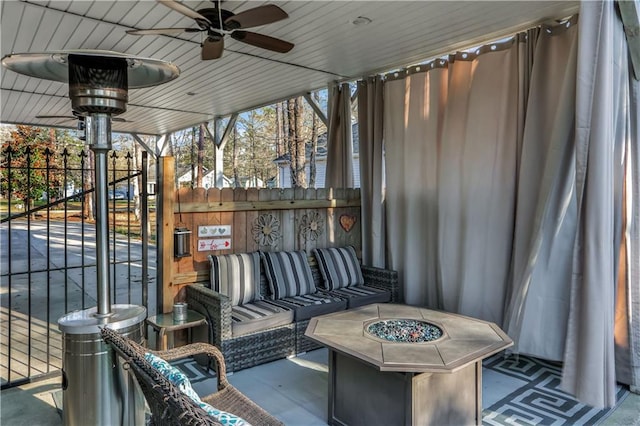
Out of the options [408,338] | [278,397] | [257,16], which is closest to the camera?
[408,338]

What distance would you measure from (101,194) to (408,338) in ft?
6.24

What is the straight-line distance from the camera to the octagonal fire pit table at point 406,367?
219 centimetres

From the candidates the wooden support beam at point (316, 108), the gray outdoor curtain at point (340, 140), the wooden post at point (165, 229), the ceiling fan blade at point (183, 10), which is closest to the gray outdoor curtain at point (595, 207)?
the ceiling fan blade at point (183, 10)

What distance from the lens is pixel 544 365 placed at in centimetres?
354

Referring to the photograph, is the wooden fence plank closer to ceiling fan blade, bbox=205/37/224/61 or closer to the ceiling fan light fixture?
ceiling fan blade, bbox=205/37/224/61

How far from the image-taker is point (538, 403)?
290 cm

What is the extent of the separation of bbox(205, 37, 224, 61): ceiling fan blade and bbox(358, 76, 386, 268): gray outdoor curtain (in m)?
2.06

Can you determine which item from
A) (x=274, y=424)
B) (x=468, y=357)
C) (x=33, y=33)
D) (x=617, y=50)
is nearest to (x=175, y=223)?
(x=33, y=33)

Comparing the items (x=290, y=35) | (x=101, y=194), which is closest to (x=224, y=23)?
(x=290, y=35)

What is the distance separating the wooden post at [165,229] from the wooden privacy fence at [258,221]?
4cm

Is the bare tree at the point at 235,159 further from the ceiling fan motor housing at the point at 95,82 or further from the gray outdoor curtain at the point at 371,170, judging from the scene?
the ceiling fan motor housing at the point at 95,82

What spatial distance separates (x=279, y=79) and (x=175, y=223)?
8.51 ft

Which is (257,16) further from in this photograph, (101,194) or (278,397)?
(278,397)

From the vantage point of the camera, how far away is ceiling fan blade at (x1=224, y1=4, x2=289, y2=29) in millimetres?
2746
